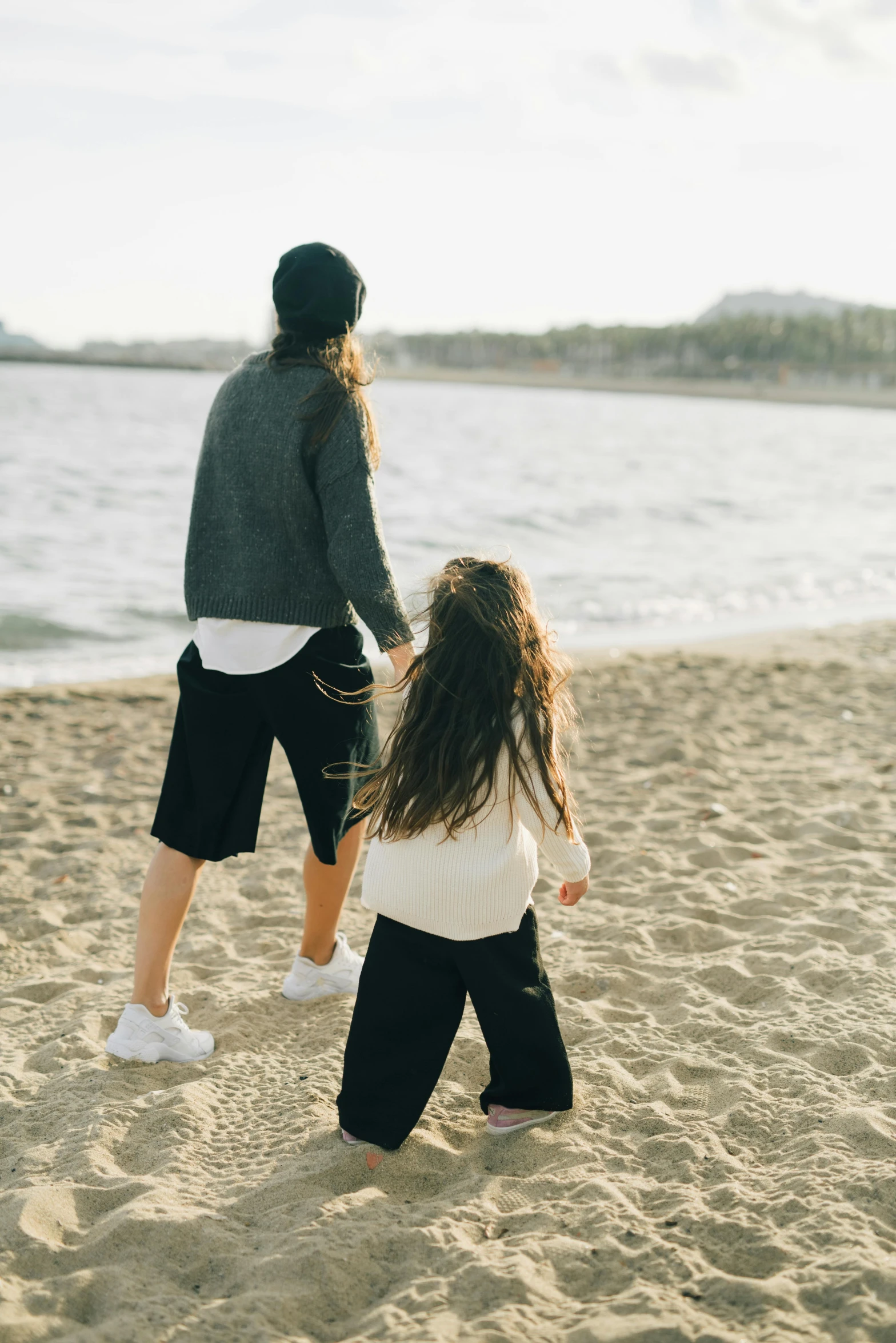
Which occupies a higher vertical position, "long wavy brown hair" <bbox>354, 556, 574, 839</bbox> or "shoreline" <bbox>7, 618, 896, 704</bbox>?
"long wavy brown hair" <bbox>354, 556, 574, 839</bbox>

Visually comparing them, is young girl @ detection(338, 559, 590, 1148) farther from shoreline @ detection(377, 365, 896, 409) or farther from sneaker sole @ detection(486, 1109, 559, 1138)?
Result: shoreline @ detection(377, 365, 896, 409)

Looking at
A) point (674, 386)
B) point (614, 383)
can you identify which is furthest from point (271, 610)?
point (614, 383)

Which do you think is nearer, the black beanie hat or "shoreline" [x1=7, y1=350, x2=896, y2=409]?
the black beanie hat

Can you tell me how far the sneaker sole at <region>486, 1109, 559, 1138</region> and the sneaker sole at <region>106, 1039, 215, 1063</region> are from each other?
0.81m

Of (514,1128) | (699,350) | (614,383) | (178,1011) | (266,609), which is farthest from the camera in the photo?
(614,383)

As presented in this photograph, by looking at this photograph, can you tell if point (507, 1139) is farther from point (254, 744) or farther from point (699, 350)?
point (699, 350)

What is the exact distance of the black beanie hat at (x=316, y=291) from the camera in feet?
8.07

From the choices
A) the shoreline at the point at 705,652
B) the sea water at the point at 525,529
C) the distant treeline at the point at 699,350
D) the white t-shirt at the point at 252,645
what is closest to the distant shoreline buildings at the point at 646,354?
the distant treeline at the point at 699,350

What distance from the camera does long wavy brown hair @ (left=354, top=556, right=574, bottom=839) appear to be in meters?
2.17

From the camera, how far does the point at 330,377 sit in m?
2.47

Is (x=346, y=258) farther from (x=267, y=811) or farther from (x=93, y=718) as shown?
(x=93, y=718)

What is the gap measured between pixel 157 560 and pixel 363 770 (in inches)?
395

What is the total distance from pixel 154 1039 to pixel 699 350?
114 m

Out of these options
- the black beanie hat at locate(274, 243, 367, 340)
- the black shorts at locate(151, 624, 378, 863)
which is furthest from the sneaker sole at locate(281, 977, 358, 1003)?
the black beanie hat at locate(274, 243, 367, 340)
